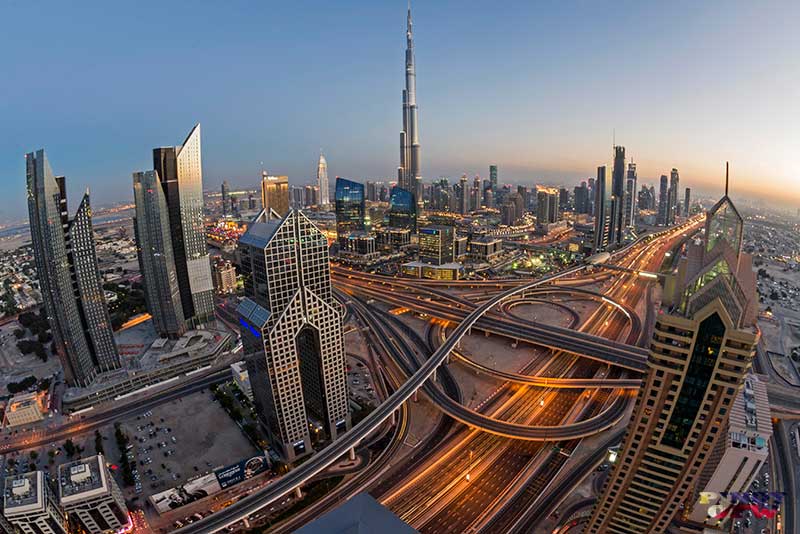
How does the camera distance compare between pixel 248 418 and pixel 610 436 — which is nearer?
pixel 610 436

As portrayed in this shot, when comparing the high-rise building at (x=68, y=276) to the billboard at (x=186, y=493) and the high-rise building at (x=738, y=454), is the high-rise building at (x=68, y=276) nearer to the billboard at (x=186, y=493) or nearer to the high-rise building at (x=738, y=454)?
the billboard at (x=186, y=493)

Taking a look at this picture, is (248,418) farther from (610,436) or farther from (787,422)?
(787,422)

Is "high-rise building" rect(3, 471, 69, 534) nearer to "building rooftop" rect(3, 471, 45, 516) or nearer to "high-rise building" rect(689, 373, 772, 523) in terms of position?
"building rooftop" rect(3, 471, 45, 516)

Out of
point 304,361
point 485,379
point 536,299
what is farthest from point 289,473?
point 536,299

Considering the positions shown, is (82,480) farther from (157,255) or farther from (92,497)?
(157,255)

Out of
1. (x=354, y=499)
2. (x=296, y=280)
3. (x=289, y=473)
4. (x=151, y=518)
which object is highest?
(x=296, y=280)

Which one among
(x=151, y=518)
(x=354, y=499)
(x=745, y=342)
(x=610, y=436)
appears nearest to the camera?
(x=354, y=499)

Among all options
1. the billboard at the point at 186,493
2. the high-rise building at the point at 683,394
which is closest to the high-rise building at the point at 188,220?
the billboard at the point at 186,493
